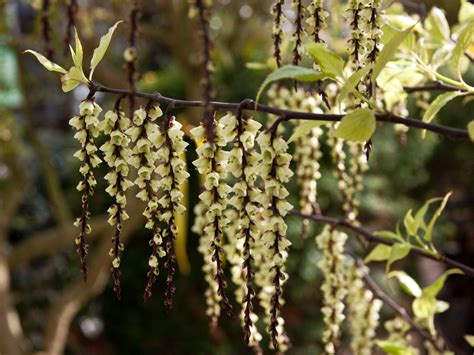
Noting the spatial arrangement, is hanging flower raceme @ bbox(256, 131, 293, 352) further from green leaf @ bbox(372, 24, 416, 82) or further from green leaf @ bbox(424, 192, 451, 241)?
green leaf @ bbox(424, 192, 451, 241)

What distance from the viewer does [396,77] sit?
0.98 m

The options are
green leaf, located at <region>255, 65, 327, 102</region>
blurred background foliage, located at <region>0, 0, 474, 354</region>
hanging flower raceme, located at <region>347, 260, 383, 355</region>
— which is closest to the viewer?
green leaf, located at <region>255, 65, 327, 102</region>

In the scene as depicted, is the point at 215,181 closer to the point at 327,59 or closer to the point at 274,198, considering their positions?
the point at 274,198

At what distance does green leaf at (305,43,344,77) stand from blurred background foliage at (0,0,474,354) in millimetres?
2397

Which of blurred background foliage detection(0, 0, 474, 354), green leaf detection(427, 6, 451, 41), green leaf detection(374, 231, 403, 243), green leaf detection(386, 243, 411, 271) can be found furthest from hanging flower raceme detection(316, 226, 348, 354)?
blurred background foliage detection(0, 0, 474, 354)

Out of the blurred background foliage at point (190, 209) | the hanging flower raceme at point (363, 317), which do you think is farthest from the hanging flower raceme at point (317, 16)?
the blurred background foliage at point (190, 209)

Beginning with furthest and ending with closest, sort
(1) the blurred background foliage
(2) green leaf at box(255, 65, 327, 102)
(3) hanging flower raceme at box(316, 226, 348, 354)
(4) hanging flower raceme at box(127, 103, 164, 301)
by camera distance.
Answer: (1) the blurred background foliage < (3) hanging flower raceme at box(316, 226, 348, 354) < (4) hanging flower raceme at box(127, 103, 164, 301) < (2) green leaf at box(255, 65, 327, 102)

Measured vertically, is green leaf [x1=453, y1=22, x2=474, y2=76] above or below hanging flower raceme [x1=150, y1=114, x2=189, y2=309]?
above

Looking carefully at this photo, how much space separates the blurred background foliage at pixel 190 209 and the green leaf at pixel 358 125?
94.7 inches

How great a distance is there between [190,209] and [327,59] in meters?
2.94

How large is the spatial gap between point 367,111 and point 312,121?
8cm

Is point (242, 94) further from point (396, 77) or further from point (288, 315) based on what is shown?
point (396, 77)

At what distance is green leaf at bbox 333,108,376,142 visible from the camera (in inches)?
28.0

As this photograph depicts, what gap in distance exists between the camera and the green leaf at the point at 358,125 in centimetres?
71
